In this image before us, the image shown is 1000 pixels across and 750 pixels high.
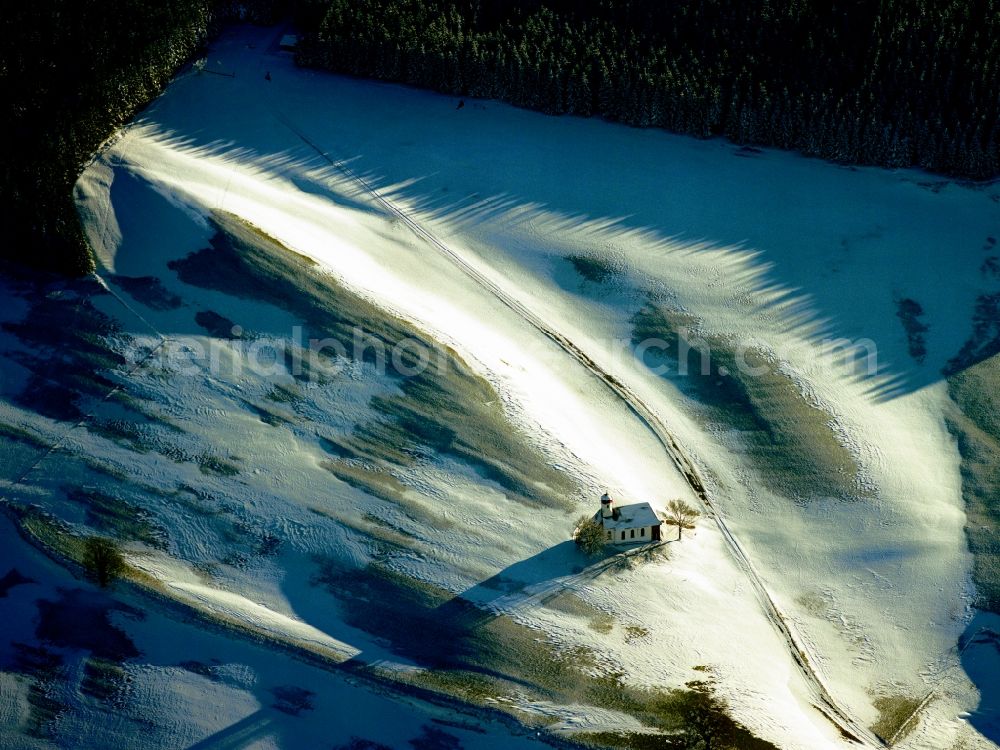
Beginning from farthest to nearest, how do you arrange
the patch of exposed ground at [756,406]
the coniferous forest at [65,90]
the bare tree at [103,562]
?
the coniferous forest at [65,90] → the patch of exposed ground at [756,406] → the bare tree at [103,562]

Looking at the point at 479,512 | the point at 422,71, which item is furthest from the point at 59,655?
the point at 422,71

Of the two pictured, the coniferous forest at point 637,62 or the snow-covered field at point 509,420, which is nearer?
the snow-covered field at point 509,420

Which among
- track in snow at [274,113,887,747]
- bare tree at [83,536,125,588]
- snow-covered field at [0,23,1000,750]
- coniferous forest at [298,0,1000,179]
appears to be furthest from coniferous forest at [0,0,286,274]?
bare tree at [83,536,125,588]

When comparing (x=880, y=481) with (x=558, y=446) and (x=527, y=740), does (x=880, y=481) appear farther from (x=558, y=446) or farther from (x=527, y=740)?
(x=527, y=740)

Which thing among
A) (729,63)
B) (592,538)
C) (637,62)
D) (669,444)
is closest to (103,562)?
(592,538)

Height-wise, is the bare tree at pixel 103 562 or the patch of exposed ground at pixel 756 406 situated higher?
the patch of exposed ground at pixel 756 406

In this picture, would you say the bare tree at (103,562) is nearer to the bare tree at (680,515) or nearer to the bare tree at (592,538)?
the bare tree at (592,538)

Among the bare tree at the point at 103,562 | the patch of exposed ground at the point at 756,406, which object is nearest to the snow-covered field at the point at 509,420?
the patch of exposed ground at the point at 756,406
